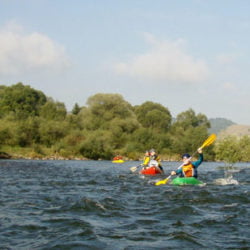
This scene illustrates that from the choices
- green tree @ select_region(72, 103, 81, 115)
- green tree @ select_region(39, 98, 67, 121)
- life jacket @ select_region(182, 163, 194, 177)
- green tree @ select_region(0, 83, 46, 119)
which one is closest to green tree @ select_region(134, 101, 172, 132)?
green tree @ select_region(72, 103, 81, 115)

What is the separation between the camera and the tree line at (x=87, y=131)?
55.2 m

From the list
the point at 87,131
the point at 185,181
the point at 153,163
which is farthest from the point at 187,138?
the point at 185,181

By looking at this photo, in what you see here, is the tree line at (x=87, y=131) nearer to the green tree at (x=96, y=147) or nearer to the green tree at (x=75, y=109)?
the green tree at (x=96, y=147)

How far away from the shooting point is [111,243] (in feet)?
22.3

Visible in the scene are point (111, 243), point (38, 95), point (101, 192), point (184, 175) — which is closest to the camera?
point (111, 243)

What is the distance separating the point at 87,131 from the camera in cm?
6122

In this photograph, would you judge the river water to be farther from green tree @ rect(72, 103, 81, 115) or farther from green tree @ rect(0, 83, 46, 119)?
→ green tree @ rect(72, 103, 81, 115)

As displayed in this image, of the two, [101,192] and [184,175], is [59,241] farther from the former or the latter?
[184,175]

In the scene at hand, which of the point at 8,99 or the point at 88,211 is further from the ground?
the point at 8,99

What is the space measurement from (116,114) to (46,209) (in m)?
58.3

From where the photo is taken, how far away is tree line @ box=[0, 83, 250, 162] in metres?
55.2

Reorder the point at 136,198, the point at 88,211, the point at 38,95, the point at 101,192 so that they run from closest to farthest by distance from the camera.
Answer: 1. the point at 88,211
2. the point at 136,198
3. the point at 101,192
4. the point at 38,95

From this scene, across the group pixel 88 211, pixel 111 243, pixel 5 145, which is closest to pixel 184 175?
A: pixel 88 211

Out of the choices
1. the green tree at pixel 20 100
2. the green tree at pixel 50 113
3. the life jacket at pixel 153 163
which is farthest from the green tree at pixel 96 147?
the life jacket at pixel 153 163
